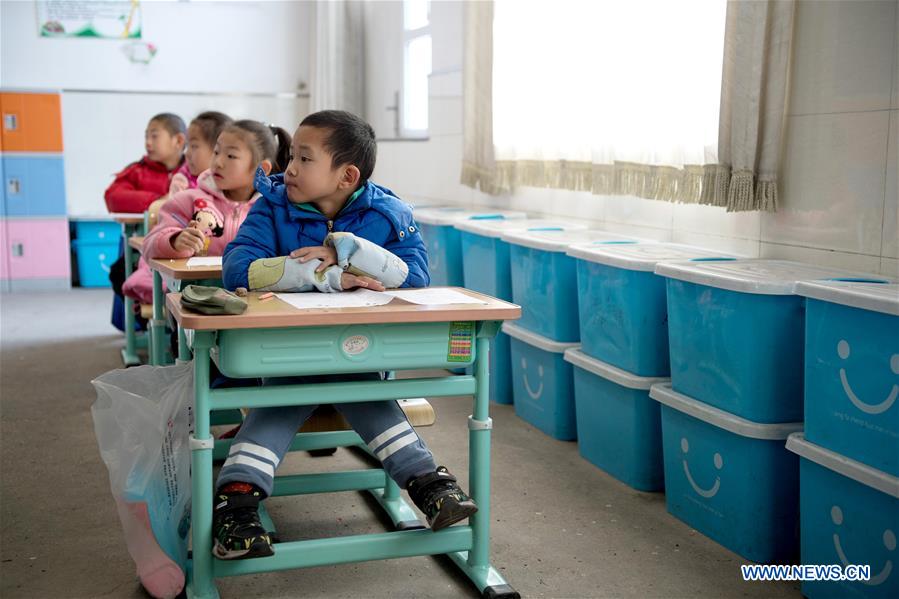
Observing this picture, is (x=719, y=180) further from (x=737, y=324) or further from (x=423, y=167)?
(x=423, y=167)

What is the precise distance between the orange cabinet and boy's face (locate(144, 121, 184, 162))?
223cm

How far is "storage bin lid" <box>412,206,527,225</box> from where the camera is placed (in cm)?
411

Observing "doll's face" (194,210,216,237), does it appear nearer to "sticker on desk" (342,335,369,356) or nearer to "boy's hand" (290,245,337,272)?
"boy's hand" (290,245,337,272)

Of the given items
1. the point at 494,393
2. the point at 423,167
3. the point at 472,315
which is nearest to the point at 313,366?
the point at 472,315

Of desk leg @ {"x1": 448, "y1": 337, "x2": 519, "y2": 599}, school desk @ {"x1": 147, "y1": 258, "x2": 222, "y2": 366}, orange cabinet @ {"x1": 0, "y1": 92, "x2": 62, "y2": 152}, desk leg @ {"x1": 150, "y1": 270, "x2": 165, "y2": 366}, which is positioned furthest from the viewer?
orange cabinet @ {"x1": 0, "y1": 92, "x2": 62, "y2": 152}

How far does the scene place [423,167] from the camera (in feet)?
18.3

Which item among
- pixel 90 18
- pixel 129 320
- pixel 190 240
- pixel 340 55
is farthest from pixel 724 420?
pixel 90 18

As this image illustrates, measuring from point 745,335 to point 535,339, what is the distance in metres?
1.18

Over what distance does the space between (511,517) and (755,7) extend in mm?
1493

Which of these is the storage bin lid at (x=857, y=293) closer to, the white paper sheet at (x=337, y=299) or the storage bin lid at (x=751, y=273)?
the storage bin lid at (x=751, y=273)

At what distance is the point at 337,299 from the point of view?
192cm

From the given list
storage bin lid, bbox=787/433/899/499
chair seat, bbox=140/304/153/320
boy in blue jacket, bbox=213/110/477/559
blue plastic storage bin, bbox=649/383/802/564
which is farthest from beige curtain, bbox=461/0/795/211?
chair seat, bbox=140/304/153/320

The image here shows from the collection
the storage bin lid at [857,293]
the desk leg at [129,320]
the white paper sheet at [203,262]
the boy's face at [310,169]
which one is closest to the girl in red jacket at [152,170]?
the desk leg at [129,320]

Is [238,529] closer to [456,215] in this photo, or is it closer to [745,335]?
[745,335]
